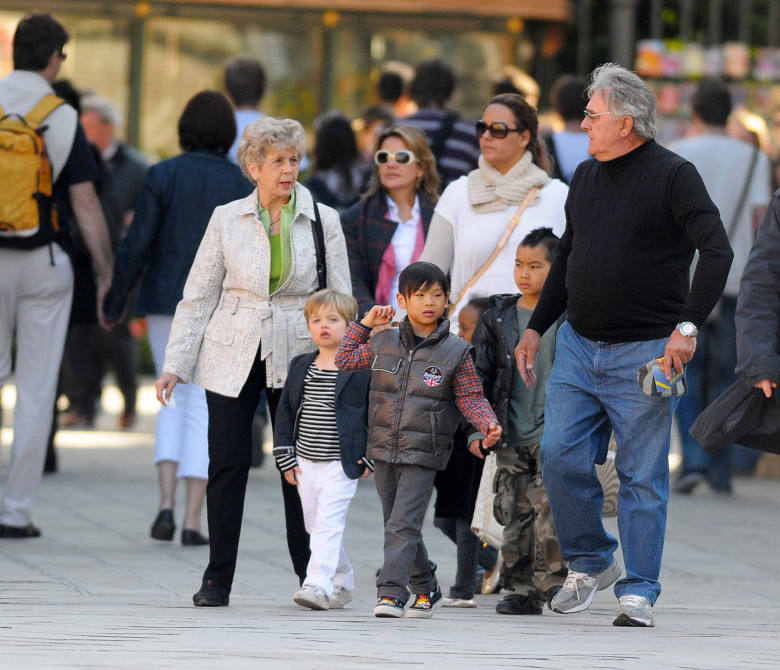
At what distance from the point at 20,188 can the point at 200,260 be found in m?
1.81

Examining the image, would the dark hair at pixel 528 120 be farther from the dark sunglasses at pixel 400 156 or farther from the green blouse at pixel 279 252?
the green blouse at pixel 279 252

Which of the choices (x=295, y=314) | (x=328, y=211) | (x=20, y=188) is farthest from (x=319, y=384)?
(x=20, y=188)

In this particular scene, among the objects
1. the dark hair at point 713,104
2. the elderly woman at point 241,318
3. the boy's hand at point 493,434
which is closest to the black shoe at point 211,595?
the elderly woman at point 241,318

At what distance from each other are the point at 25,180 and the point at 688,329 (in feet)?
11.8

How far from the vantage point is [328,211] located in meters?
7.02

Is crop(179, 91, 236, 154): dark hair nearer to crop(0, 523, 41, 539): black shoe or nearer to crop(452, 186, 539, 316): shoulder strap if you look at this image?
crop(452, 186, 539, 316): shoulder strap

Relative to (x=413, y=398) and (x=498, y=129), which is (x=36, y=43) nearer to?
(x=498, y=129)

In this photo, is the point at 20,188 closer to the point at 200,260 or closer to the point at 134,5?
the point at 200,260

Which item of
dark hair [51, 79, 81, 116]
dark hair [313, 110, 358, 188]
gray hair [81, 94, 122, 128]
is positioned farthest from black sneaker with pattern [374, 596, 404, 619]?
gray hair [81, 94, 122, 128]

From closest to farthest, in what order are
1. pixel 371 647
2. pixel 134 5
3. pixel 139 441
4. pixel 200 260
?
pixel 371 647
pixel 200 260
pixel 139 441
pixel 134 5

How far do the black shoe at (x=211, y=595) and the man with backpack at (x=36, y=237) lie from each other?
2.16 m

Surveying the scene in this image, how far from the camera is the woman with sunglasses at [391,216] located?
8148 mm

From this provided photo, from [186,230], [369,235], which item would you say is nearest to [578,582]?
[369,235]

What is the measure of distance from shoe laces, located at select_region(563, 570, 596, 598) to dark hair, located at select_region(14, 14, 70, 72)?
3791 millimetres
